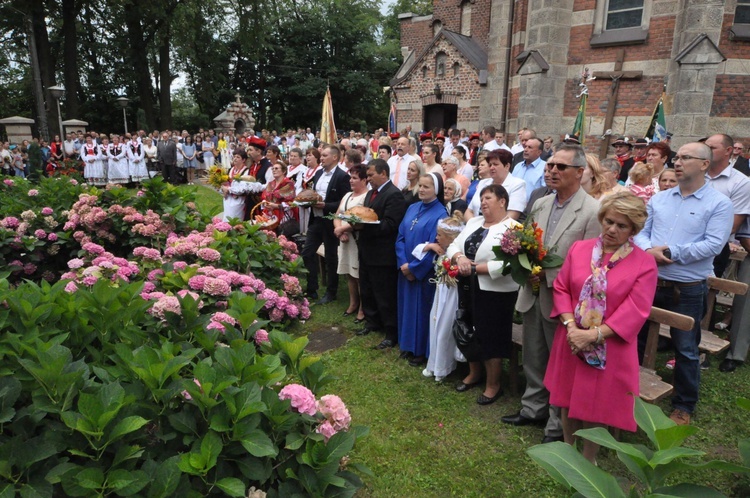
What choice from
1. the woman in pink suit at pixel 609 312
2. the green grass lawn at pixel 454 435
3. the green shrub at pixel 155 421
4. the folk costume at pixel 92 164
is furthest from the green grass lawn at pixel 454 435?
the folk costume at pixel 92 164

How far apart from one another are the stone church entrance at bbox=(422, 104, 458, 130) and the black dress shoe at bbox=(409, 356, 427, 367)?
19.3 m

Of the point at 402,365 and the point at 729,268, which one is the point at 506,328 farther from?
the point at 729,268

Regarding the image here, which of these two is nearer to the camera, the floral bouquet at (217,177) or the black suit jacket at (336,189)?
the black suit jacket at (336,189)

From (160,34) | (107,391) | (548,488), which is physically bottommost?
(548,488)

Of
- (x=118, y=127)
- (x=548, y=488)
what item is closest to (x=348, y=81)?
(x=118, y=127)

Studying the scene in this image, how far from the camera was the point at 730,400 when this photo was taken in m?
4.53

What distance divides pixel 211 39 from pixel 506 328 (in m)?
39.9

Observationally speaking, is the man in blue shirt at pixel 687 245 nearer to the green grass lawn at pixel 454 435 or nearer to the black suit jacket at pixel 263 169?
the green grass lawn at pixel 454 435

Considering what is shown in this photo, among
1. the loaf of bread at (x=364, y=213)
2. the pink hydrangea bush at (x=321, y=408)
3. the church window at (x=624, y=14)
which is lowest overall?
the pink hydrangea bush at (x=321, y=408)

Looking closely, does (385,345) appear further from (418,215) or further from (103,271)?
(103,271)

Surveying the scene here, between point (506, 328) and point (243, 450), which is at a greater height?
point (243, 450)

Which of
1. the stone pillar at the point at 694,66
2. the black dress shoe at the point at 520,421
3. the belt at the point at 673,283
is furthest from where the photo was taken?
the stone pillar at the point at 694,66

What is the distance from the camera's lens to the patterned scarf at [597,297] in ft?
10.1

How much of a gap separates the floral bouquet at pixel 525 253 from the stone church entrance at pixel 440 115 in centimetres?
2057
